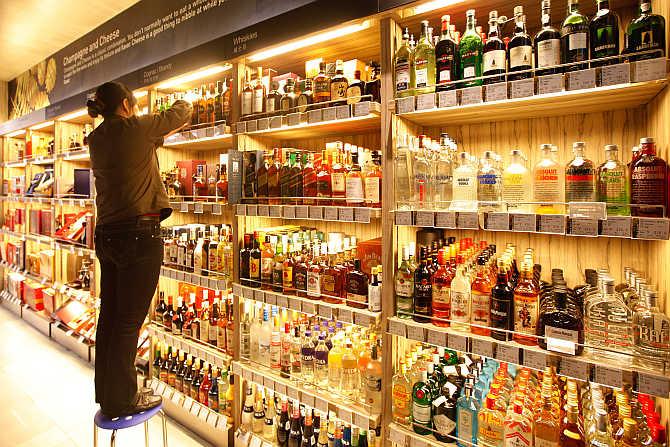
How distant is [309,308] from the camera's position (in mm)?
2152

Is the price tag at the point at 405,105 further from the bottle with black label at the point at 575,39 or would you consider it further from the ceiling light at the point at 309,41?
the bottle with black label at the point at 575,39

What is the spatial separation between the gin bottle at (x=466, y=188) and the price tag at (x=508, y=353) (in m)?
0.59

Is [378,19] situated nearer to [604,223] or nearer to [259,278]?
[604,223]

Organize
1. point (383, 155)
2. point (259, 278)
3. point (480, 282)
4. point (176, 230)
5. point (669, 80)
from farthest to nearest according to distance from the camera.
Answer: point (176, 230), point (259, 278), point (383, 155), point (480, 282), point (669, 80)

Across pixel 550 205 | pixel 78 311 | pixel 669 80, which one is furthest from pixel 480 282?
pixel 78 311

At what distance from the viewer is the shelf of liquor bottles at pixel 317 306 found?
6.37ft

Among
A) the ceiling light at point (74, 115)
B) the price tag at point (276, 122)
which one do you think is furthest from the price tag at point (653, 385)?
the ceiling light at point (74, 115)

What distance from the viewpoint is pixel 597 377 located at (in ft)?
4.40

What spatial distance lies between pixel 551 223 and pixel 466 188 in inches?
15.6

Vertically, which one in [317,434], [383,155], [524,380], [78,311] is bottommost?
[317,434]

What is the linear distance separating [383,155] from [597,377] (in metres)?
1.23

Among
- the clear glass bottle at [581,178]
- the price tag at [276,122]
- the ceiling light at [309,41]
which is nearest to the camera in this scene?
the clear glass bottle at [581,178]

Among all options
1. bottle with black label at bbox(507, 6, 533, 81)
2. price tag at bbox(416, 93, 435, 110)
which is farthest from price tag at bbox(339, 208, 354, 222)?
bottle with black label at bbox(507, 6, 533, 81)

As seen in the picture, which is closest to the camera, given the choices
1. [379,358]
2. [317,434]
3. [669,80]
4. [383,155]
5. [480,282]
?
[669,80]
